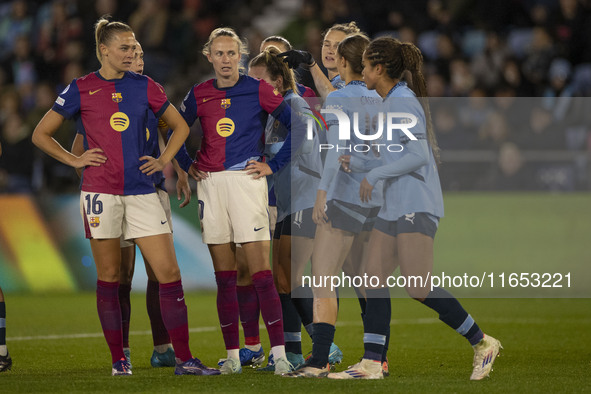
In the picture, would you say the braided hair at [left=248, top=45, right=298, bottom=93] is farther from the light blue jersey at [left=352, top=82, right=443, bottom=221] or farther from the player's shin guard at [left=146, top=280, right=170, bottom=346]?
the player's shin guard at [left=146, top=280, right=170, bottom=346]

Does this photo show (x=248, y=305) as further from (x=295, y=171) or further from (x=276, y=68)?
(x=276, y=68)

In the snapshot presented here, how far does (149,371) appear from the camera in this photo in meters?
6.47

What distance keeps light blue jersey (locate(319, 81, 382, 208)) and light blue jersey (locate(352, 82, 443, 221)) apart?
210 millimetres

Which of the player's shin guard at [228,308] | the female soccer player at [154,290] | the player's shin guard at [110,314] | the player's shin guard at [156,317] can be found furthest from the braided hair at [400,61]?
the player's shin guard at [156,317]

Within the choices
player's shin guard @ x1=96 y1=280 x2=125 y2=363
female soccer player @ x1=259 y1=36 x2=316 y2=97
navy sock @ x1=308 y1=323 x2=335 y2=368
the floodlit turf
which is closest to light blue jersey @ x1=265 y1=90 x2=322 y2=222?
female soccer player @ x1=259 y1=36 x2=316 y2=97

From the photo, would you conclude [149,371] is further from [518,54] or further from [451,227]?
[518,54]

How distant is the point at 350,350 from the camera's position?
779cm

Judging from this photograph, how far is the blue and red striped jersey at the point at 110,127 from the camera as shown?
5988 millimetres

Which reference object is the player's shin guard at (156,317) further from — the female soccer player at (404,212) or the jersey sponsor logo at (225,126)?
the female soccer player at (404,212)

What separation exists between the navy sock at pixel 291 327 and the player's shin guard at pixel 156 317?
88cm

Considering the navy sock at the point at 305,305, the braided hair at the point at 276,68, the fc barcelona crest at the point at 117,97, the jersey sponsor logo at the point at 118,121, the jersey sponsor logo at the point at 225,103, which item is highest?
the braided hair at the point at 276,68

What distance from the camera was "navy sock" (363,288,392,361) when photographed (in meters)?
5.72

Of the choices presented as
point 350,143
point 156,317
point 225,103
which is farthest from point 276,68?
point 156,317

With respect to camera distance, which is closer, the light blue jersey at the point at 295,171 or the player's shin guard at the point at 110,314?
the player's shin guard at the point at 110,314
